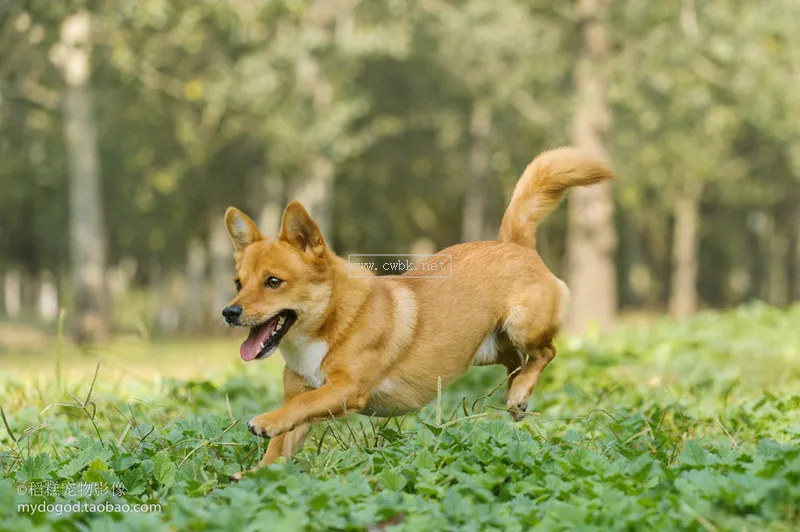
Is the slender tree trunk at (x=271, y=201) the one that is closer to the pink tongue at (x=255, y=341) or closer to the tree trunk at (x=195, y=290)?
the tree trunk at (x=195, y=290)

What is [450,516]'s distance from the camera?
3465mm

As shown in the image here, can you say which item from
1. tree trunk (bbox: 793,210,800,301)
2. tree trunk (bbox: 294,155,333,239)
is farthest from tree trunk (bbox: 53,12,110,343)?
tree trunk (bbox: 793,210,800,301)

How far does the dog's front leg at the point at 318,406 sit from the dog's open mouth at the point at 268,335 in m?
0.28

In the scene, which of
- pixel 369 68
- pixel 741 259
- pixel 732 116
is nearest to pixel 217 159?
pixel 369 68

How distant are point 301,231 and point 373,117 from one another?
76.3 ft

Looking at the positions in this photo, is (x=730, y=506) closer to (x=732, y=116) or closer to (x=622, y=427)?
(x=622, y=427)

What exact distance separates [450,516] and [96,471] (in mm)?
1616

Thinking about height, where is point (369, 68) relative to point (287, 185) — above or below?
above

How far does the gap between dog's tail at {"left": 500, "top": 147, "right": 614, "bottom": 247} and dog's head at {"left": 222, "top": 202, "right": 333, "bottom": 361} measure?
1.68 metres

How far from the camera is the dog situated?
4.46m

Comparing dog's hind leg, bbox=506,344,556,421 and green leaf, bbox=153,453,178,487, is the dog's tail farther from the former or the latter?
green leaf, bbox=153,453,178,487

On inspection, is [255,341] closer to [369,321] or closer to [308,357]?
[308,357]

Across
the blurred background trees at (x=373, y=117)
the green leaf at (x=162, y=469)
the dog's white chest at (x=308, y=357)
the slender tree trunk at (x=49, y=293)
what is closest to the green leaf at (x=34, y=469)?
the green leaf at (x=162, y=469)

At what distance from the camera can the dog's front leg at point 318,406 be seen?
4188mm
